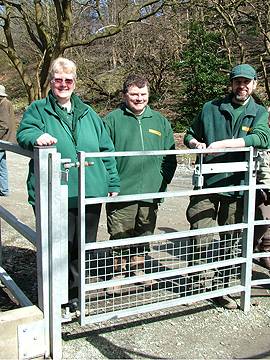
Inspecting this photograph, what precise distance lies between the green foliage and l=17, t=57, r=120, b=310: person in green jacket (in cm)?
1291

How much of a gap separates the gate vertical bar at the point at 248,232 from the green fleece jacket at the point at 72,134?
1072 mm

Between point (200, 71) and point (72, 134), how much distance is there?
1417 cm

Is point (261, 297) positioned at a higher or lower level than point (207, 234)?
lower

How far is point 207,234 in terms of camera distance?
386 cm

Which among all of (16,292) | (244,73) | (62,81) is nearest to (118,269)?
(16,292)

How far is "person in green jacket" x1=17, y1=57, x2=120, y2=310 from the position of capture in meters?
3.25

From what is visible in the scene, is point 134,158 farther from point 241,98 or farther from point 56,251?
point 56,251

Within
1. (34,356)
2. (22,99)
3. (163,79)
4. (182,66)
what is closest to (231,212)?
(34,356)

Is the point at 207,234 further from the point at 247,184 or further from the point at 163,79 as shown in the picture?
the point at 163,79

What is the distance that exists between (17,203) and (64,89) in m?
4.52

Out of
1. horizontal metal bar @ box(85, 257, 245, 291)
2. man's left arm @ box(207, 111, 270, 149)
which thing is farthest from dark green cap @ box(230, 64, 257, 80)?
horizontal metal bar @ box(85, 257, 245, 291)

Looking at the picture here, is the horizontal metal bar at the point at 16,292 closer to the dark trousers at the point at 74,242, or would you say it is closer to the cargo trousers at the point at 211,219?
the dark trousers at the point at 74,242

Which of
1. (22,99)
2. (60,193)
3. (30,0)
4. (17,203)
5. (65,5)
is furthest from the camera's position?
(22,99)

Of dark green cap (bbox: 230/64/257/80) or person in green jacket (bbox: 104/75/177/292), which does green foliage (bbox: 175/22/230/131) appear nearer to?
person in green jacket (bbox: 104/75/177/292)
